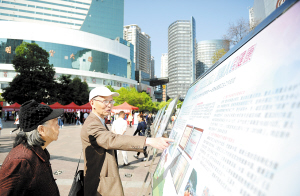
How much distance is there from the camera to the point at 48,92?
89.9ft

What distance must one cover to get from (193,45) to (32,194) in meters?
125

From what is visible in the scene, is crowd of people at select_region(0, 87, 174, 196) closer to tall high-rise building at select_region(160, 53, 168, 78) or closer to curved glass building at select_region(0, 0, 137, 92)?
curved glass building at select_region(0, 0, 137, 92)

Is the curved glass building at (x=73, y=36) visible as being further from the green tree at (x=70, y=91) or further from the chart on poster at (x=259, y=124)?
the chart on poster at (x=259, y=124)

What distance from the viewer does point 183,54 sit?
118 m

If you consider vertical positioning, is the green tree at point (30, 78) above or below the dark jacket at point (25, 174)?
above

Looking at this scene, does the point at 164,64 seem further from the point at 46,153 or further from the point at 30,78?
the point at 46,153

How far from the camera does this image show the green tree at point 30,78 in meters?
25.2

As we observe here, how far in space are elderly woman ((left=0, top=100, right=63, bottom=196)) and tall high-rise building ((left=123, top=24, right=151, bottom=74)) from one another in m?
133

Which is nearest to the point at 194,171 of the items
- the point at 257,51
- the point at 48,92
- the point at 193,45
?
the point at 257,51

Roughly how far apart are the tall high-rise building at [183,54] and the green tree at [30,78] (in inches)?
3730

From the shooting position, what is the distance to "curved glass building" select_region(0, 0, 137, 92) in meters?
46.5

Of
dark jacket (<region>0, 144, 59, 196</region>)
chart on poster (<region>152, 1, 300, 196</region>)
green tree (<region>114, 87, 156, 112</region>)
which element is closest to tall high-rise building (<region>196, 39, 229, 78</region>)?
green tree (<region>114, 87, 156, 112</region>)

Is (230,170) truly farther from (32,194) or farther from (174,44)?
(174,44)

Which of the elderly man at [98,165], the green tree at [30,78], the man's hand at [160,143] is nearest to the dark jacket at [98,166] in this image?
the elderly man at [98,165]
